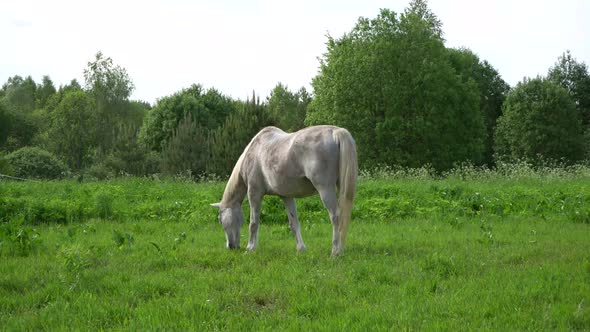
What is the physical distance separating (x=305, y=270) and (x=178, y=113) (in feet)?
163

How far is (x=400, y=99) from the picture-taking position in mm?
41312

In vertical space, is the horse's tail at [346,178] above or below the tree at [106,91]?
below

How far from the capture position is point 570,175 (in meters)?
21.2

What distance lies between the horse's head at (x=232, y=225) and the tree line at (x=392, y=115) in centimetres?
A: 2465

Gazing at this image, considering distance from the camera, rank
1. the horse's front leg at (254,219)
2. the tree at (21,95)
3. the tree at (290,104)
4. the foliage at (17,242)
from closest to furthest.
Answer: the foliage at (17,242)
the horse's front leg at (254,219)
the tree at (290,104)
the tree at (21,95)

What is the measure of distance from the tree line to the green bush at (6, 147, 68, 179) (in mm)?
72

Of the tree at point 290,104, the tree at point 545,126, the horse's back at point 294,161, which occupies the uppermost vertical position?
the tree at point 290,104

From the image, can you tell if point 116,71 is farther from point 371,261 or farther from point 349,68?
point 371,261

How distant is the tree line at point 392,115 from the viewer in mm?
39094

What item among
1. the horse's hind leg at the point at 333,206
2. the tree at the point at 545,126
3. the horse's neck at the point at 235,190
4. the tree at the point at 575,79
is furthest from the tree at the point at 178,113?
the horse's hind leg at the point at 333,206

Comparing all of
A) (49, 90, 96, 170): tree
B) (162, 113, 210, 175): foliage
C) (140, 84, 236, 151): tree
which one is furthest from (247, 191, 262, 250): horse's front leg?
(49, 90, 96, 170): tree

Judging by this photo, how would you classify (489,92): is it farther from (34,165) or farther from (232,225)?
(232,225)

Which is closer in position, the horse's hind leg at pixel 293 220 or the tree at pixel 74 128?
the horse's hind leg at pixel 293 220

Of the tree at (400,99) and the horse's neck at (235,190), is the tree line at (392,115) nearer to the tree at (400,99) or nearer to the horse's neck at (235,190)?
the tree at (400,99)
